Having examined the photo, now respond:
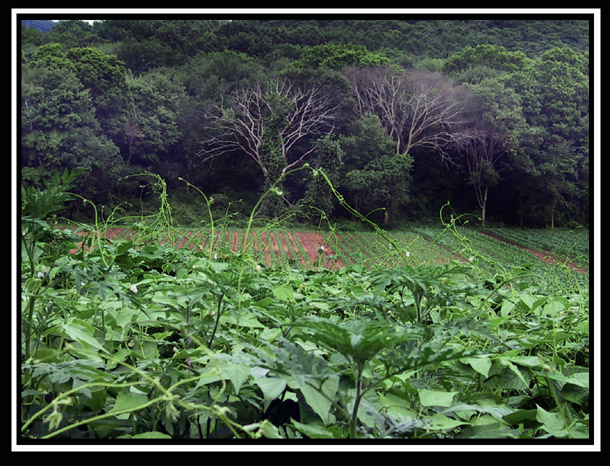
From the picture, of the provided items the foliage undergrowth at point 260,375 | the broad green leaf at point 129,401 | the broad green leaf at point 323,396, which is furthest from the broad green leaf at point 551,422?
the broad green leaf at point 129,401

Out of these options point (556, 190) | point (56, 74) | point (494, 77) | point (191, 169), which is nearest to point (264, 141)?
point (191, 169)

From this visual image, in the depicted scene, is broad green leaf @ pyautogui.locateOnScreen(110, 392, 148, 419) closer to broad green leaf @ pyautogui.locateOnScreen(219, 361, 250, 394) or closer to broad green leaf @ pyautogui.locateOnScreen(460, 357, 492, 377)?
broad green leaf @ pyautogui.locateOnScreen(219, 361, 250, 394)

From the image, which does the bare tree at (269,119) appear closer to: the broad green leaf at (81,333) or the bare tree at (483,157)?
the bare tree at (483,157)

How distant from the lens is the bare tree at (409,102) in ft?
20.1

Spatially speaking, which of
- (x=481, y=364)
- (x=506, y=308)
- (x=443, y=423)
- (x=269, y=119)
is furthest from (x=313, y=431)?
(x=269, y=119)

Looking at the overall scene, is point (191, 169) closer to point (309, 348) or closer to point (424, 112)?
point (424, 112)

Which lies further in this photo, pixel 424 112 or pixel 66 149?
pixel 424 112

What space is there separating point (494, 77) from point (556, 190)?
157 centimetres

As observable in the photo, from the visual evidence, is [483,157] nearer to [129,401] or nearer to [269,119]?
[269,119]

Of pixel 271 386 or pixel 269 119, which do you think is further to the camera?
pixel 269 119

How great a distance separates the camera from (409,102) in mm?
6211

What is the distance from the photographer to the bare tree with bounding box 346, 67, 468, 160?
6.14 meters

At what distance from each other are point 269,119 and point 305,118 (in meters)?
0.40

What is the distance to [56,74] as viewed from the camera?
18.5 ft
